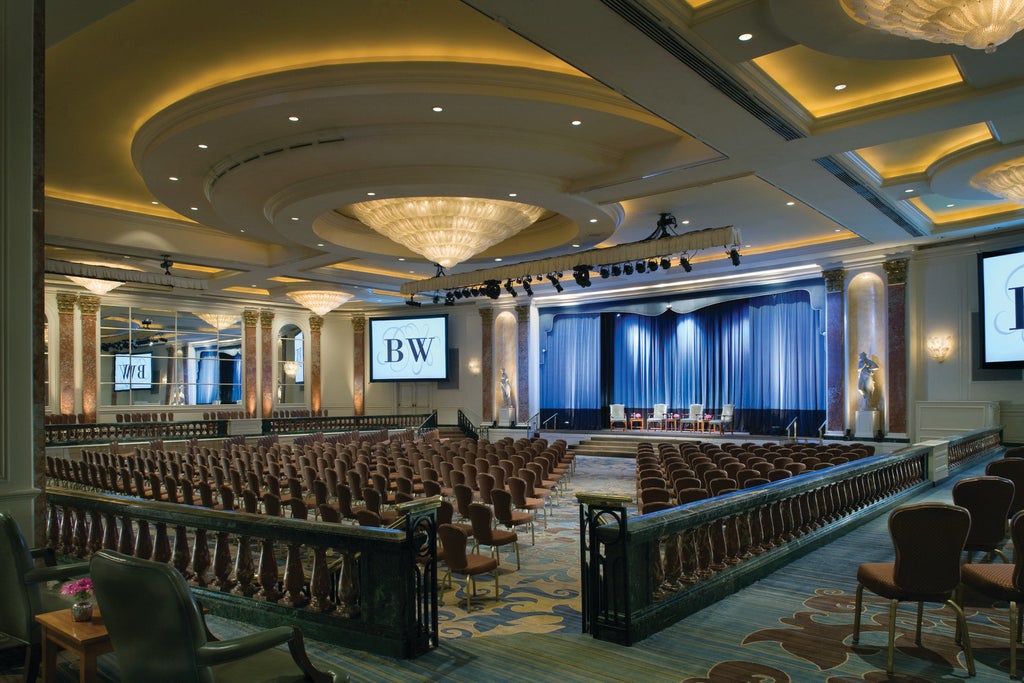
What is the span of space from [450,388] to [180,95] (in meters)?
15.5

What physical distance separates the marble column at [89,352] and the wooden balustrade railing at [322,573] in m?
14.6

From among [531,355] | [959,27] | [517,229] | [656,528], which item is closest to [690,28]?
[959,27]

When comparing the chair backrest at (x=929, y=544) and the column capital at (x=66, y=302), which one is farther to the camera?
the column capital at (x=66, y=302)

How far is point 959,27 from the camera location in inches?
165

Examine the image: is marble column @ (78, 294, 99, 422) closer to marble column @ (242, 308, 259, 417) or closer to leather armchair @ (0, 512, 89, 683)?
marble column @ (242, 308, 259, 417)

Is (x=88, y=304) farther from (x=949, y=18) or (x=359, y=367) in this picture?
(x=949, y=18)

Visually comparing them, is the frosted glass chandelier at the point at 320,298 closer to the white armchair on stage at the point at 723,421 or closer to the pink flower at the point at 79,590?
the white armchair on stage at the point at 723,421

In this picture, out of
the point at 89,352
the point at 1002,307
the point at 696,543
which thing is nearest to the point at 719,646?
the point at 696,543

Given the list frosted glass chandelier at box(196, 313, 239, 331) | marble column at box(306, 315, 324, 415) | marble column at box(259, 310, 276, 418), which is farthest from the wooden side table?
marble column at box(306, 315, 324, 415)

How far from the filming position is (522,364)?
789 inches

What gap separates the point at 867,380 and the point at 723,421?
4329 millimetres

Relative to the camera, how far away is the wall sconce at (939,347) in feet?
43.2

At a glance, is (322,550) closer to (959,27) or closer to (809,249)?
(959,27)

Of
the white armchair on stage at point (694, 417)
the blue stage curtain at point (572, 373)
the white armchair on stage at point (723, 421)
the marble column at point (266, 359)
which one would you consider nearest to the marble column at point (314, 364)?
the marble column at point (266, 359)
